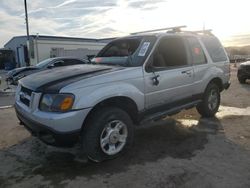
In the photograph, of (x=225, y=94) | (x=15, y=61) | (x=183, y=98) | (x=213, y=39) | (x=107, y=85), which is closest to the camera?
(x=107, y=85)

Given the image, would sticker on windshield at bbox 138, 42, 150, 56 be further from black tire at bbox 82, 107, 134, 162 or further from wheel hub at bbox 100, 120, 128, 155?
wheel hub at bbox 100, 120, 128, 155

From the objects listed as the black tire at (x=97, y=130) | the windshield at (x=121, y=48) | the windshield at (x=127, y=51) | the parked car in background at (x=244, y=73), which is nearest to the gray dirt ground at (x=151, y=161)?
the black tire at (x=97, y=130)

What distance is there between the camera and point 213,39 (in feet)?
21.0

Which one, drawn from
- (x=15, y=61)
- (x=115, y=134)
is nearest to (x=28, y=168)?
(x=115, y=134)

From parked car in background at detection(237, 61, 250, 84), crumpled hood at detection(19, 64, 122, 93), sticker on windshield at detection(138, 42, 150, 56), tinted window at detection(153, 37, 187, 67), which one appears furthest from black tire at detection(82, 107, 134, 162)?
parked car in background at detection(237, 61, 250, 84)

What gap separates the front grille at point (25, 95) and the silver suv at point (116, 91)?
15 mm

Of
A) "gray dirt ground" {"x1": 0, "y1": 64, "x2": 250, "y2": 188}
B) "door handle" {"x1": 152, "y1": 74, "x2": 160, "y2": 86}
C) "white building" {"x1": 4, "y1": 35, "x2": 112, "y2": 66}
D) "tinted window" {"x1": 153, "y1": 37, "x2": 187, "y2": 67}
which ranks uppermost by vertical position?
"white building" {"x1": 4, "y1": 35, "x2": 112, "y2": 66}

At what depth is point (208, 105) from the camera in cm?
623

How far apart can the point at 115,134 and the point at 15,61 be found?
32.1 meters

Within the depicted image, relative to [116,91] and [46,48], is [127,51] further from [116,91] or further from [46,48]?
[46,48]

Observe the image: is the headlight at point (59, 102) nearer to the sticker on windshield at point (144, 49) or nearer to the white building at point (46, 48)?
the sticker on windshield at point (144, 49)

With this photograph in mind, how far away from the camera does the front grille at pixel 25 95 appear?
4.01 meters

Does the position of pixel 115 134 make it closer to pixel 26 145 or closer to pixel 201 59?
pixel 26 145

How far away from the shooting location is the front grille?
401cm
